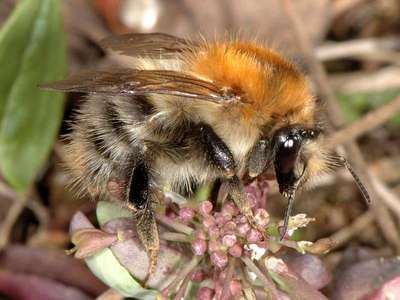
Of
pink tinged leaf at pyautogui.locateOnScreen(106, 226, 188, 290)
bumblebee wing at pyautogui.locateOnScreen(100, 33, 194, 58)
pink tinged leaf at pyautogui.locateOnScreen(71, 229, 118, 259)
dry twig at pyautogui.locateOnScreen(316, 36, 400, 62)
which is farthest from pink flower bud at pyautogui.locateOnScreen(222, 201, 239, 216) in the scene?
dry twig at pyautogui.locateOnScreen(316, 36, 400, 62)

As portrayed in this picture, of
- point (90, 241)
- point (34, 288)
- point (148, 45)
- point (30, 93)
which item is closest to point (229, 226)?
point (90, 241)

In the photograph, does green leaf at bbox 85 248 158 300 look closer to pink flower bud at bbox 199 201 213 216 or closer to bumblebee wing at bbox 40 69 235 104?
pink flower bud at bbox 199 201 213 216

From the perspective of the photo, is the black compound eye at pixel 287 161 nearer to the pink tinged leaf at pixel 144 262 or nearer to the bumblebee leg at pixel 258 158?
the bumblebee leg at pixel 258 158

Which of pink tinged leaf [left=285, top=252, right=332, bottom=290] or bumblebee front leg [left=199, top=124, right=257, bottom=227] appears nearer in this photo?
bumblebee front leg [left=199, top=124, right=257, bottom=227]

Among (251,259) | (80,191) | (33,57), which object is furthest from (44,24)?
(251,259)

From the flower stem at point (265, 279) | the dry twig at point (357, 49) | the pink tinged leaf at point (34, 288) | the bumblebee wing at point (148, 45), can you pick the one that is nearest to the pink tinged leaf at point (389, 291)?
the flower stem at point (265, 279)

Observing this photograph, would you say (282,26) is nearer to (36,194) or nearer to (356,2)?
(356,2)

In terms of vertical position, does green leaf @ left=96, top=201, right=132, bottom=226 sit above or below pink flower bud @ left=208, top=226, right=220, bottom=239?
below
